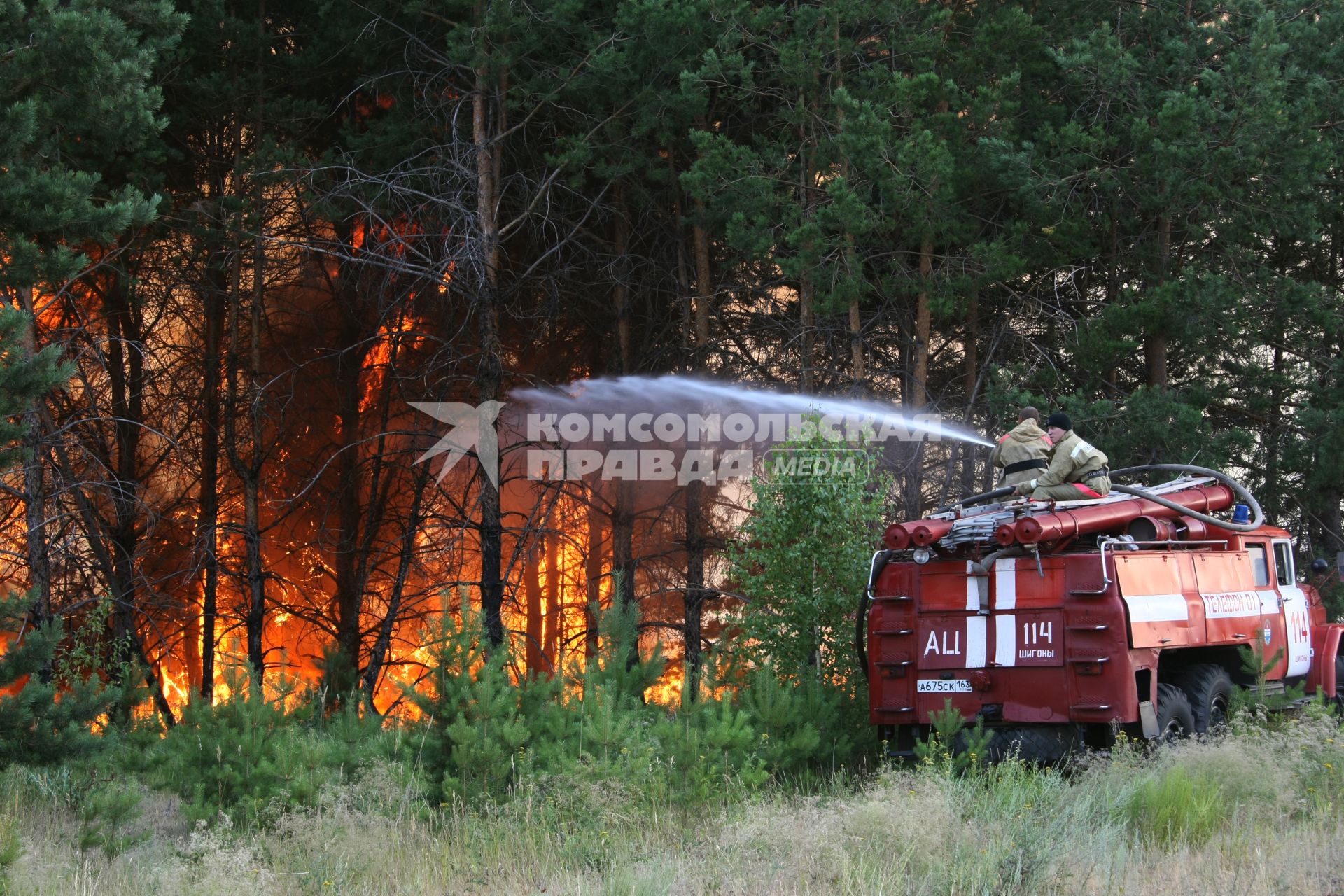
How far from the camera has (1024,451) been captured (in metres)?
11.8

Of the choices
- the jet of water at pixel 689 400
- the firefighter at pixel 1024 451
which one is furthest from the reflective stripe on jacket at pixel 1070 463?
the jet of water at pixel 689 400

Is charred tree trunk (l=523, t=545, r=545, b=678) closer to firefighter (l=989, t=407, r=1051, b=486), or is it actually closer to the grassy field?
firefighter (l=989, t=407, r=1051, b=486)

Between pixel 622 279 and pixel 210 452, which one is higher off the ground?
pixel 622 279

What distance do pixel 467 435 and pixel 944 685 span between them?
11701 millimetres

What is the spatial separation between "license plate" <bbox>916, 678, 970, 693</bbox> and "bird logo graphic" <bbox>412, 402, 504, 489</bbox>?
842cm

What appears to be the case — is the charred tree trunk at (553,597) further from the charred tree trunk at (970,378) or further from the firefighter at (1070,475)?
the firefighter at (1070,475)

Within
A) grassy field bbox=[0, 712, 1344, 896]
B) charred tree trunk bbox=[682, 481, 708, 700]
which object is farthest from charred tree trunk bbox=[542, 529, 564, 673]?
grassy field bbox=[0, 712, 1344, 896]

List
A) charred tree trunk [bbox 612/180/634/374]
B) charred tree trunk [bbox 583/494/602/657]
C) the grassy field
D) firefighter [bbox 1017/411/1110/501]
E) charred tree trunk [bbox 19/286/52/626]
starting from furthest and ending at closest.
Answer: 1. charred tree trunk [bbox 583/494/602/657]
2. charred tree trunk [bbox 612/180/634/374]
3. charred tree trunk [bbox 19/286/52/626]
4. firefighter [bbox 1017/411/1110/501]
5. the grassy field

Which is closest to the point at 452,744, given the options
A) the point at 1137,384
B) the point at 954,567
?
the point at 954,567

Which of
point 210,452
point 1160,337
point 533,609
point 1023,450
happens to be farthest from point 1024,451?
point 533,609

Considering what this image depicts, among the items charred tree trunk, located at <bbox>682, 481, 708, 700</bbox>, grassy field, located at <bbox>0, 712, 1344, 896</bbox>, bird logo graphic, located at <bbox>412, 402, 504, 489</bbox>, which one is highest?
→ bird logo graphic, located at <bbox>412, 402, 504, 489</bbox>

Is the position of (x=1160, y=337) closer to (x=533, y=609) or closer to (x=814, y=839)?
(x=814, y=839)

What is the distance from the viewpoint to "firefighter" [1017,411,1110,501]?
11.3 metres

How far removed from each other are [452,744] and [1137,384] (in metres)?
14.4
